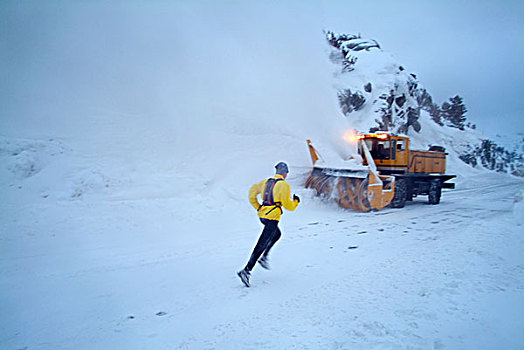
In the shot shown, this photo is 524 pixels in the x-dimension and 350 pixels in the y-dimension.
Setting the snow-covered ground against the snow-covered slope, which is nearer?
the snow-covered ground

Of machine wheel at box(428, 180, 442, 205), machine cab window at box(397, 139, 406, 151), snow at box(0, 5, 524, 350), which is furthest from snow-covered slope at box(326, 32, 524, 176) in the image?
snow at box(0, 5, 524, 350)

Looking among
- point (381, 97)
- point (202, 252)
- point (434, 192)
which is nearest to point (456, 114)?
point (381, 97)

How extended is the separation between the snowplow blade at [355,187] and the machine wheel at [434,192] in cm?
313

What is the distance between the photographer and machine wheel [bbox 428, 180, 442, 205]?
37.7ft

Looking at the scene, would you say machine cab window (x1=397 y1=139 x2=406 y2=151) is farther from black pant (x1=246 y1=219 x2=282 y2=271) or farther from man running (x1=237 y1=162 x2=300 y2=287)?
black pant (x1=246 y1=219 x2=282 y2=271)

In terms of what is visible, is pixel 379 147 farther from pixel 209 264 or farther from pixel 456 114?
pixel 456 114

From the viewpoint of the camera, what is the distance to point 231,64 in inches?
554

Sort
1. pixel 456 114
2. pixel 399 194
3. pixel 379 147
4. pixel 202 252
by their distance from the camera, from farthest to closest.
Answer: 1. pixel 456 114
2. pixel 379 147
3. pixel 399 194
4. pixel 202 252

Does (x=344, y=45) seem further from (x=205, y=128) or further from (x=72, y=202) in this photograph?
(x=72, y=202)

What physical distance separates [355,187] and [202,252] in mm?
5662

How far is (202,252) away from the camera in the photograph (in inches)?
199

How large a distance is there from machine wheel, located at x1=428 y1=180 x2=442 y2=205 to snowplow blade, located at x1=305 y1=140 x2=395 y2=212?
123 inches

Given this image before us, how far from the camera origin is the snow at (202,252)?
9.13 ft

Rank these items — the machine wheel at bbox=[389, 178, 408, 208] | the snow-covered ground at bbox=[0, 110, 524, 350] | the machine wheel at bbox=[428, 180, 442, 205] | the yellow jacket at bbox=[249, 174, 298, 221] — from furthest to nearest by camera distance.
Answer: the machine wheel at bbox=[428, 180, 442, 205] < the machine wheel at bbox=[389, 178, 408, 208] < the yellow jacket at bbox=[249, 174, 298, 221] < the snow-covered ground at bbox=[0, 110, 524, 350]
